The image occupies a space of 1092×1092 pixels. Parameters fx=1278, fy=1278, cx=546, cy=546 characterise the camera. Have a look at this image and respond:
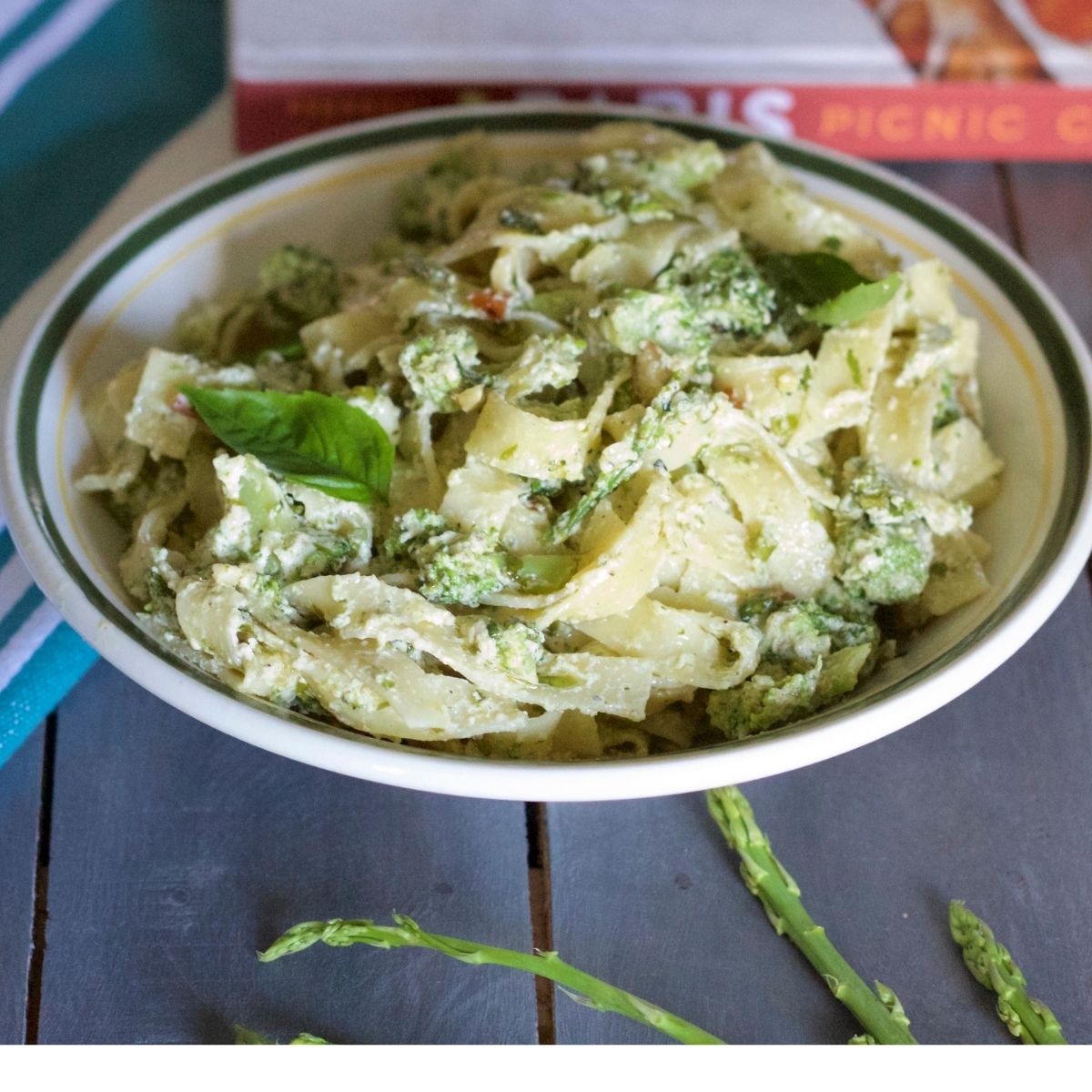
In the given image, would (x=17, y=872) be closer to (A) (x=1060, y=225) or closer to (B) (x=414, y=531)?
(B) (x=414, y=531)

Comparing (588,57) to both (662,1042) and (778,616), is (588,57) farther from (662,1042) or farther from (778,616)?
(662,1042)

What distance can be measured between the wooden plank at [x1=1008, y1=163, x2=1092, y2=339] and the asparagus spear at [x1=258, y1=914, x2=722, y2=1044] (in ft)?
7.85

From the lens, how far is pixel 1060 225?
4035 millimetres

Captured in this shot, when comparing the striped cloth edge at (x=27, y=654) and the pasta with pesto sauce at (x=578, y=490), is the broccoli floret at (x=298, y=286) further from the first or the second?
the striped cloth edge at (x=27, y=654)

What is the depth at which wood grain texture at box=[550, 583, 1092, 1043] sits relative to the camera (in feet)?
7.62

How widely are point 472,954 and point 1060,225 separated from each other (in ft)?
9.94

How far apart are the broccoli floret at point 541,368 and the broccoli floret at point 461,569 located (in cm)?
29

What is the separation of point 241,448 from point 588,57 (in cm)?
202

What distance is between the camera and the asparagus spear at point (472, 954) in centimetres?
226

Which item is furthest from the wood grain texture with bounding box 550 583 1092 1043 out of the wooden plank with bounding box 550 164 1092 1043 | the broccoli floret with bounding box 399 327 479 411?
the broccoli floret with bounding box 399 327 479 411

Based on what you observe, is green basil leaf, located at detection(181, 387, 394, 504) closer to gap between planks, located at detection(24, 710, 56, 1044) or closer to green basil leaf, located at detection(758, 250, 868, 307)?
gap between planks, located at detection(24, 710, 56, 1044)

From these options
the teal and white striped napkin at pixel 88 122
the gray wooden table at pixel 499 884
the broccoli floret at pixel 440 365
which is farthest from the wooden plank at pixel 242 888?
the teal and white striped napkin at pixel 88 122

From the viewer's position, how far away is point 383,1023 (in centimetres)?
229

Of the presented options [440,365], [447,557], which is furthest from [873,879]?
[440,365]
